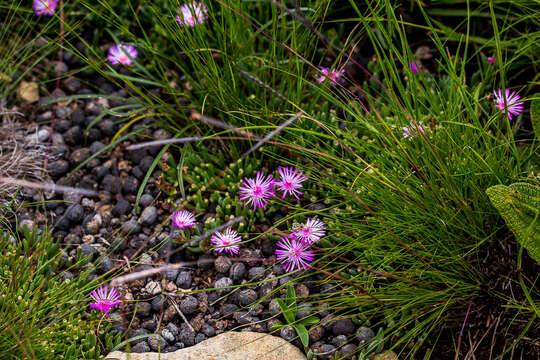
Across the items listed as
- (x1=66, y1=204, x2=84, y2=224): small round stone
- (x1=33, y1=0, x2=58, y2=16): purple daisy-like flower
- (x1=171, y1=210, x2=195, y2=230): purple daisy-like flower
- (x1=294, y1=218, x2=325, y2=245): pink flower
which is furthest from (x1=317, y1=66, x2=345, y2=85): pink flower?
(x1=33, y1=0, x2=58, y2=16): purple daisy-like flower

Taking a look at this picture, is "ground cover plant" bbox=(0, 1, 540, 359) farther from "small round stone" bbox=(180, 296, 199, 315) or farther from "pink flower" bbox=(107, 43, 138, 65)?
"small round stone" bbox=(180, 296, 199, 315)

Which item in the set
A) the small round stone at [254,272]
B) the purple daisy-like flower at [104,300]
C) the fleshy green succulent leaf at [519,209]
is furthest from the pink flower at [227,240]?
the fleshy green succulent leaf at [519,209]

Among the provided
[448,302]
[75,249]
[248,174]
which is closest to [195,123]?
[248,174]

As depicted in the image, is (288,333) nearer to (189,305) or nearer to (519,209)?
(189,305)

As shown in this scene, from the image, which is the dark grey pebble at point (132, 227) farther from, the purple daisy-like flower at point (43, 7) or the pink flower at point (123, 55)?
the purple daisy-like flower at point (43, 7)

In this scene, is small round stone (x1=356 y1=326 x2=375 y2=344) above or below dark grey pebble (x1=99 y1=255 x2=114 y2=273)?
below

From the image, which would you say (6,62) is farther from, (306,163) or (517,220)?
(517,220)
